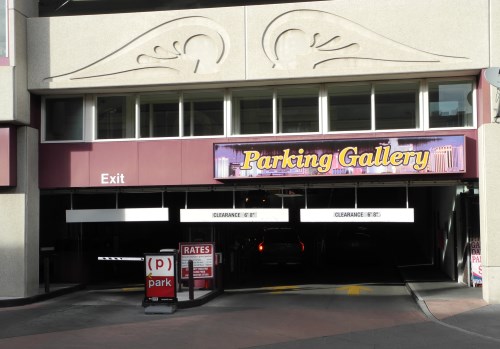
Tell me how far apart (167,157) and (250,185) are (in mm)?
2237

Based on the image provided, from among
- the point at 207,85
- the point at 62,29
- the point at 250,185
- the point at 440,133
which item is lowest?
the point at 250,185

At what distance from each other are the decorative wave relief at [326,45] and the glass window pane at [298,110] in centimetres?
92

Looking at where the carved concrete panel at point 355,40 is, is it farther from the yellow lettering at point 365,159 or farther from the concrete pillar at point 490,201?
the yellow lettering at point 365,159

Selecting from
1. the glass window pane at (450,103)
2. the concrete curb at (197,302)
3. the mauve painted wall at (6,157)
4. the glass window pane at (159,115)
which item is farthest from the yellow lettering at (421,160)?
the mauve painted wall at (6,157)

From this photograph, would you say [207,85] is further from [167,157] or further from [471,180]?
[471,180]

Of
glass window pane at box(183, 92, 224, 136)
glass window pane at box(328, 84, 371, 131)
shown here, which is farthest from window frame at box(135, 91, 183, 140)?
glass window pane at box(328, 84, 371, 131)

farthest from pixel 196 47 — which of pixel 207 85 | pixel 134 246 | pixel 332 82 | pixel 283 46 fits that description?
pixel 134 246

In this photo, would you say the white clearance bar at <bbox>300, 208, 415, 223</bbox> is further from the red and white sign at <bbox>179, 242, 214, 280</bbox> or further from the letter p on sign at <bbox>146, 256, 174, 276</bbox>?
the letter p on sign at <bbox>146, 256, 174, 276</bbox>

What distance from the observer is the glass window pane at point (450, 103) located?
1534 cm

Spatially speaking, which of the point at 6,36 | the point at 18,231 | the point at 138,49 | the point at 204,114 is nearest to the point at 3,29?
the point at 6,36

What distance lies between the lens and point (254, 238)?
1048 inches

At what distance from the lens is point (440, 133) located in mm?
15242

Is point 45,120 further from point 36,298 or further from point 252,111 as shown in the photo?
point 252,111

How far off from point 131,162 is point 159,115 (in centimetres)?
142
